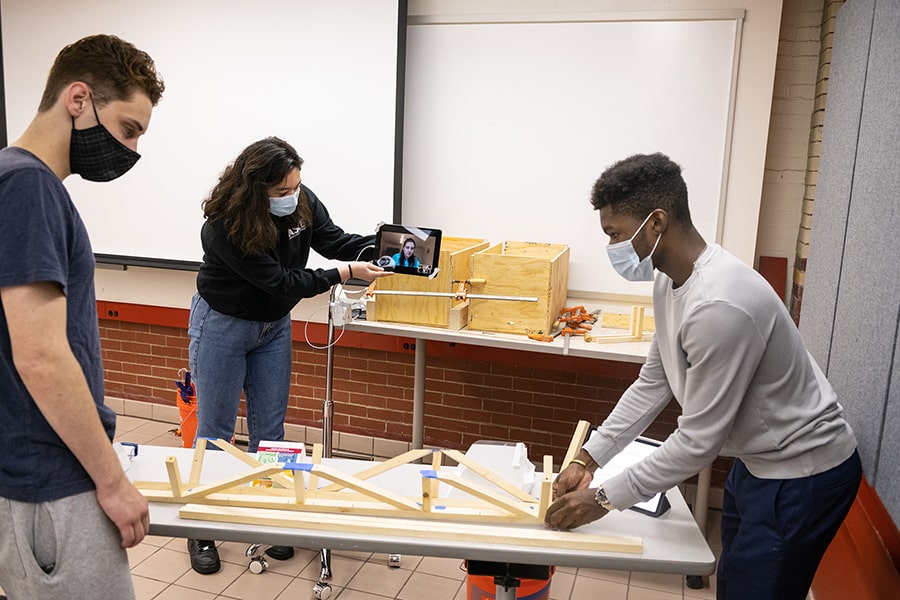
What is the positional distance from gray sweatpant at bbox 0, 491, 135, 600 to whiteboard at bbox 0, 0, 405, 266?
2.45m

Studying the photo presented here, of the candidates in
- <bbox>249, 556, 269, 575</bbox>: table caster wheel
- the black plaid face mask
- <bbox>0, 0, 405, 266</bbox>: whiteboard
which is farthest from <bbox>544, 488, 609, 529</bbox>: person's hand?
<bbox>0, 0, 405, 266</bbox>: whiteboard

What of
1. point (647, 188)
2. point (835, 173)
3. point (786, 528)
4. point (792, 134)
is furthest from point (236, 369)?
point (792, 134)

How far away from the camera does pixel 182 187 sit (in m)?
3.87

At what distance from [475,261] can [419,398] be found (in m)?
0.81

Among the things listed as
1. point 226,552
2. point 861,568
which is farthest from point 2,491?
point 861,568

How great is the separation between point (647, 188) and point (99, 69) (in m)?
1.08

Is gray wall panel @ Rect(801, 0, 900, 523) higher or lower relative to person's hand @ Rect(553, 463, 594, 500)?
higher

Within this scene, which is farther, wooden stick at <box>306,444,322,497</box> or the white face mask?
wooden stick at <box>306,444,322,497</box>

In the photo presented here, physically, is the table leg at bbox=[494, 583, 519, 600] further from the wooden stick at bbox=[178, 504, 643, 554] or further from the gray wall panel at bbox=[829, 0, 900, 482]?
the gray wall panel at bbox=[829, 0, 900, 482]

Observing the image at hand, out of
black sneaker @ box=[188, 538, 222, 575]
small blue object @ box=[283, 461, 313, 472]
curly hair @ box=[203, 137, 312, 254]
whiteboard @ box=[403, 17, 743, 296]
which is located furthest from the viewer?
whiteboard @ box=[403, 17, 743, 296]

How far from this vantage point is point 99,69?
1.27m

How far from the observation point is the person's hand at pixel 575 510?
1526 mm

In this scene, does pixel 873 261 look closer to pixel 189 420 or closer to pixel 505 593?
pixel 505 593

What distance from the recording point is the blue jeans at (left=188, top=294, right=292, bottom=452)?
254cm
